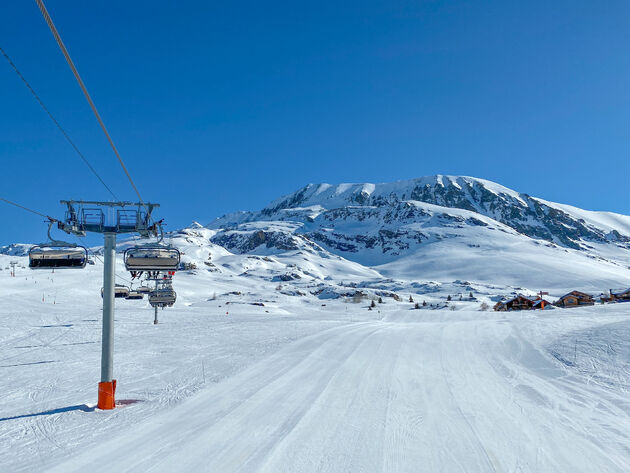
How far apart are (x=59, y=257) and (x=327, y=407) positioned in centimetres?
986

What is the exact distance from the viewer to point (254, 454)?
20.8 feet

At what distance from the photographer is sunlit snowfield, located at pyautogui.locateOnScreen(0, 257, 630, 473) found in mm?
6271

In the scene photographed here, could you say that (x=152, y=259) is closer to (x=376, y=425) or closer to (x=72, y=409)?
(x=72, y=409)

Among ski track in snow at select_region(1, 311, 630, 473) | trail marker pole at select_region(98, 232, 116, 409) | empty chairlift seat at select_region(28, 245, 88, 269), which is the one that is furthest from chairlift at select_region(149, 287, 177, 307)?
trail marker pole at select_region(98, 232, 116, 409)

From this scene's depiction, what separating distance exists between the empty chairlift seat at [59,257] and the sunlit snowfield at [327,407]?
11.4 ft

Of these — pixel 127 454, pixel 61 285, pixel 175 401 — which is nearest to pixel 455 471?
pixel 127 454

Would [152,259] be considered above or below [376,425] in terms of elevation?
above

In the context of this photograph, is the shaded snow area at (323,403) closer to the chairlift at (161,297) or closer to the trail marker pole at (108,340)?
the trail marker pole at (108,340)

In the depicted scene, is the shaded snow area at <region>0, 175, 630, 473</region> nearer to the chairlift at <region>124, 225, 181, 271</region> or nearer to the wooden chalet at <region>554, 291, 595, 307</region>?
the chairlift at <region>124, 225, 181, 271</region>

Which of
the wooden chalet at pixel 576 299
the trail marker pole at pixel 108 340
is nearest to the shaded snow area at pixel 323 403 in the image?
the trail marker pole at pixel 108 340

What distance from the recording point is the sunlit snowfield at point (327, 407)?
6271 mm

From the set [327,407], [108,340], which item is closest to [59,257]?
[108,340]

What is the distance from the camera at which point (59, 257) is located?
1294 centimetres

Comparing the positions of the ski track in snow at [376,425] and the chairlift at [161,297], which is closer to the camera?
the ski track in snow at [376,425]
